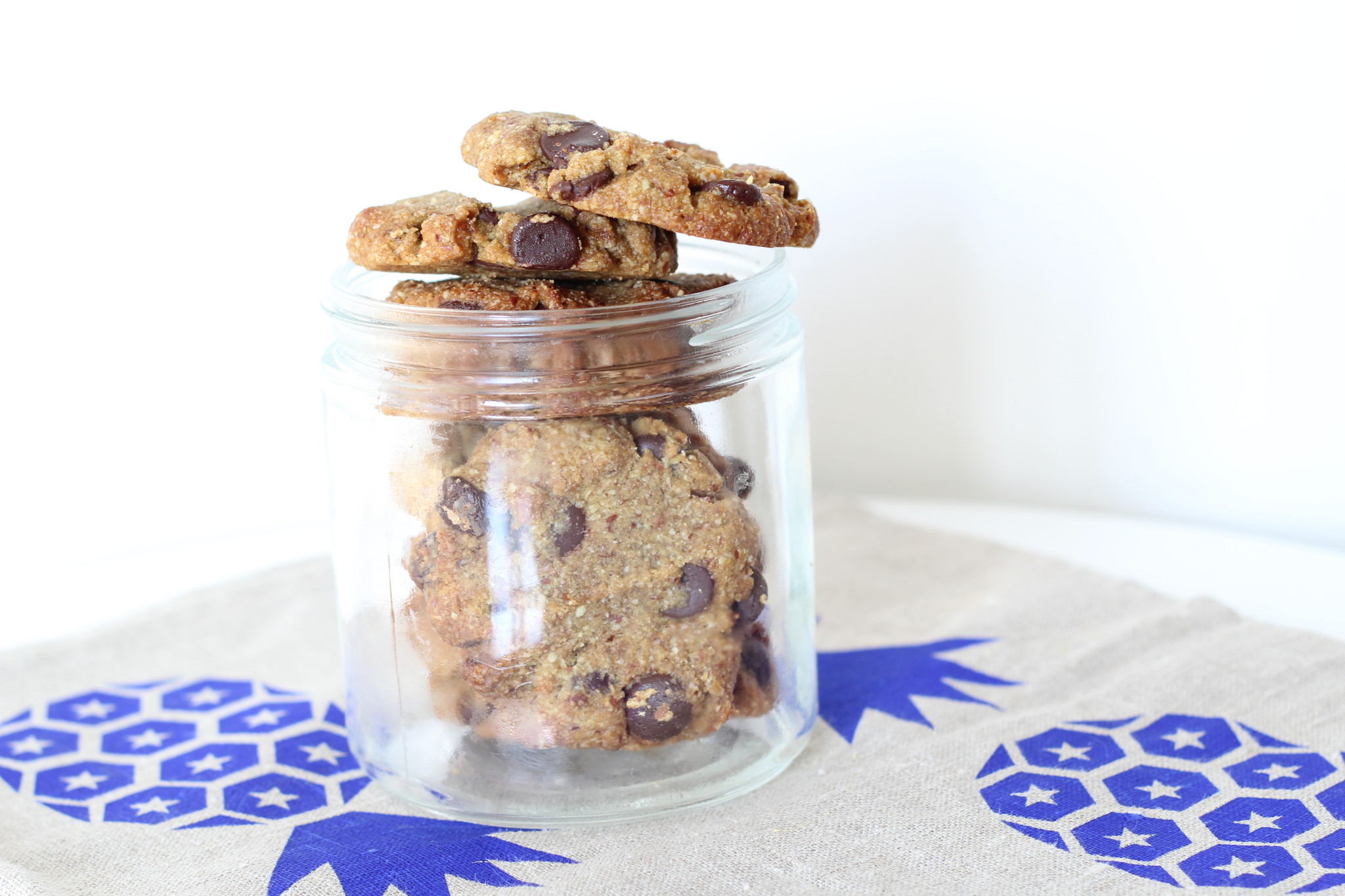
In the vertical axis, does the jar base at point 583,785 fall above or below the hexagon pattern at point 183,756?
above

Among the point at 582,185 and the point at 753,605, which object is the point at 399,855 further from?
the point at 582,185

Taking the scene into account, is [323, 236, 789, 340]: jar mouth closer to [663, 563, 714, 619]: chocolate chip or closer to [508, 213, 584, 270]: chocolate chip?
[508, 213, 584, 270]: chocolate chip

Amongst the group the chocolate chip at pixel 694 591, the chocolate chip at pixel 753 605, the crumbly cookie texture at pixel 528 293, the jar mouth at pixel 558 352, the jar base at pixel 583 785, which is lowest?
the jar base at pixel 583 785

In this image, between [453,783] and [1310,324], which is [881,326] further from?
[453,783]

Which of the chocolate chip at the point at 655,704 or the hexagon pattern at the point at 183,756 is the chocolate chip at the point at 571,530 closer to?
the chocolate chip at the point at 655,704

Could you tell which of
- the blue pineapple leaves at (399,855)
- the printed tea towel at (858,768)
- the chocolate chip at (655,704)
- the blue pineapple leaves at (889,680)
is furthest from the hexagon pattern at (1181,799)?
the blue pineapple leaves at (399,855)

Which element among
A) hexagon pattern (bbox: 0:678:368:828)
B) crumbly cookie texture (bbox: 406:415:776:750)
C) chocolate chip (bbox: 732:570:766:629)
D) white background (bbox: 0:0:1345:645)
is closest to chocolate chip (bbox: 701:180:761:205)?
crumbly cookie texture (bbox: 406:415:776:750)
